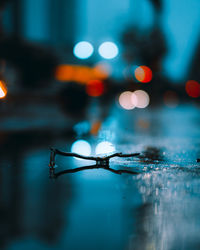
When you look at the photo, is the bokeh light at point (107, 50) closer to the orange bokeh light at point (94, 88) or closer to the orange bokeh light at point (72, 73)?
the orange bokeh light at point (94, 88)

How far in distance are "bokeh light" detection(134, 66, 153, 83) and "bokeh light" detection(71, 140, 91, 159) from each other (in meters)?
41.2

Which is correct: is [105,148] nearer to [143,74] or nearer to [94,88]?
[94,88]

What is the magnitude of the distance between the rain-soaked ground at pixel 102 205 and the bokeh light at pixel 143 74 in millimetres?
44824

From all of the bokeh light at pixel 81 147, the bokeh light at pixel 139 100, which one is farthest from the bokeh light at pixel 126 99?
the bokeh light at pixel 81 147

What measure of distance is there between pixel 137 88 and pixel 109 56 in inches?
486

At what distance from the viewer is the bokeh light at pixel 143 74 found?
52981 millimetres

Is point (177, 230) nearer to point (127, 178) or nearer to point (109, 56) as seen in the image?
point (127, 178)

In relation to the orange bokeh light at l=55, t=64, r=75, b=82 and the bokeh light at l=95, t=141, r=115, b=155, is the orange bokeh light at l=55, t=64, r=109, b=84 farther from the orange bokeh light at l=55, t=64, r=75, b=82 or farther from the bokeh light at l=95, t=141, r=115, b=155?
the bokeh light at l=95, t=141, r=115, b=155

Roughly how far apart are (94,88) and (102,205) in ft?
77.0

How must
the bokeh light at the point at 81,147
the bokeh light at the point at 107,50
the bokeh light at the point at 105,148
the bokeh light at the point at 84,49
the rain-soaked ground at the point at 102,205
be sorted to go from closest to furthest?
the rain-soaked ground at the point at 102,205 → the bokeh light at the point at 81,147 → the bokeh light at the point at 105,148 → the bokeh light at the point at 84,49 → the bokeh light at the point at 107,50

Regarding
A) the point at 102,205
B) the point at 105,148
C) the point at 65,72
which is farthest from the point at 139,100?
the point at 102,205

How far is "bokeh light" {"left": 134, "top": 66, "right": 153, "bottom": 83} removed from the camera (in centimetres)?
5298

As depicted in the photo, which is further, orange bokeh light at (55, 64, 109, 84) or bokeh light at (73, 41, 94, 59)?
bokeh light at (73, 41, 94, 59)

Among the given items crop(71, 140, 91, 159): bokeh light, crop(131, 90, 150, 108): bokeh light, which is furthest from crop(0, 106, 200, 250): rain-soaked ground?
crop(131, 90, 150, 108): bokeh light
